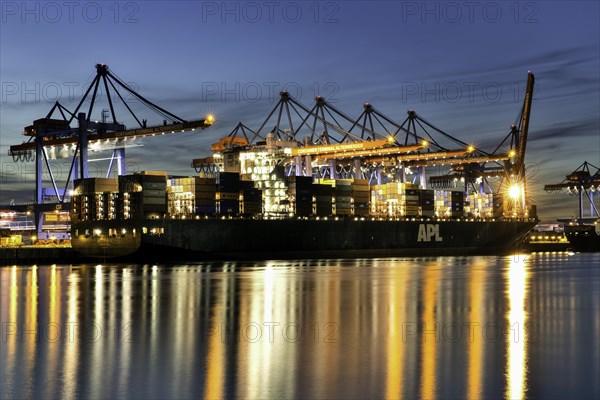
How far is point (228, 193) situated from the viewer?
250 ft

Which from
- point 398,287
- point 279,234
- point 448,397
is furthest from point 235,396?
point 279,234

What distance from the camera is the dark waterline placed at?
14.4m

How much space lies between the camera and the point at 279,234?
79.2 meters

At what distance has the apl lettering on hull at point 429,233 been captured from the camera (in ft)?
311

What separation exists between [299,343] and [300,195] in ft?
208

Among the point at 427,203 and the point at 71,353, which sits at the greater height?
the point at 427,203

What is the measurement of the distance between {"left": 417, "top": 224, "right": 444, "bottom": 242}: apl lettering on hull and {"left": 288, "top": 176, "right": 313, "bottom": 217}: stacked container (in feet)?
58.8

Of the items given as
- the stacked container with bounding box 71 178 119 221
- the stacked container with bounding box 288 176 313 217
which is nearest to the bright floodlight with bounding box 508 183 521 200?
the stacked container with bounding box 288 176 313 217

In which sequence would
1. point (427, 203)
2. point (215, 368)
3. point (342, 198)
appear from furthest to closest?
point (427, 203) → point (342, 198) → point (215, 368)

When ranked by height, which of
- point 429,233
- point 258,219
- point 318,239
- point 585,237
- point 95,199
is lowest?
point 585,237

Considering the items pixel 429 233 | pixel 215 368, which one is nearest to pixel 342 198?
pixel 429 233

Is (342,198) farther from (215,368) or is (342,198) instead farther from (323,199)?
(215,368)

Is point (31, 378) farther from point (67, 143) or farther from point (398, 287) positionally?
point (67, 143)

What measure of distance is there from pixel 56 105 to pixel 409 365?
240 feet
